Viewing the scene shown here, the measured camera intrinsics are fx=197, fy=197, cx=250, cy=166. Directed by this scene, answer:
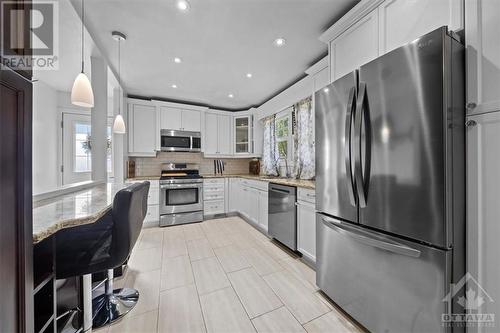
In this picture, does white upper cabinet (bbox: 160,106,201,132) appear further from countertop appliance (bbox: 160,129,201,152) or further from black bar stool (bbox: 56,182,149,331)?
black bar stool (bbox: 56,182,149,331)

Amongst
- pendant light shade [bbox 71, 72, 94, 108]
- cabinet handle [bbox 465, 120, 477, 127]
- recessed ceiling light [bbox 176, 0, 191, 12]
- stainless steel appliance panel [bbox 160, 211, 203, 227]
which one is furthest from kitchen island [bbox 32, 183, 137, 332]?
stainless steel appliance panel [bbox 160, 211, 203, 227]

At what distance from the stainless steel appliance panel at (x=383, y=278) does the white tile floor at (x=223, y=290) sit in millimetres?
219

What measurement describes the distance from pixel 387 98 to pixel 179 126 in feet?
12.6

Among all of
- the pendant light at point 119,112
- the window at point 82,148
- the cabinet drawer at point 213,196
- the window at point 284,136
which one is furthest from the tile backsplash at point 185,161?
the window at point 284,136

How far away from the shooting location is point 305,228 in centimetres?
228

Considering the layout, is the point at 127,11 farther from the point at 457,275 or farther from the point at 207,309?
the point at 457,275

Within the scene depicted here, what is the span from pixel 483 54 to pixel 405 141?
54cm

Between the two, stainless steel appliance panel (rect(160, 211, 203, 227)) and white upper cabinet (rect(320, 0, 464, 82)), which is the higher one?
white upper cabinet (rect(320, 0, 464, 82))

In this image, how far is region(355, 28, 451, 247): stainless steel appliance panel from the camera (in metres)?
1.01

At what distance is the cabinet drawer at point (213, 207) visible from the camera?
4184 millimetres

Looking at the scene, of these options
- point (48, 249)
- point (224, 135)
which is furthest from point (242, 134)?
point (48, 249)

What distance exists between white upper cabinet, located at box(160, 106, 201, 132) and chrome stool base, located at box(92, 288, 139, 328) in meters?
3.11

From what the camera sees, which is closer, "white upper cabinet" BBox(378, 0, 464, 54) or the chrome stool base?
"white upper cabinet" BBox(378, 0, 464, 54)

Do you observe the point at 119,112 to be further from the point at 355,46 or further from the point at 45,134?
the point at 355,46
